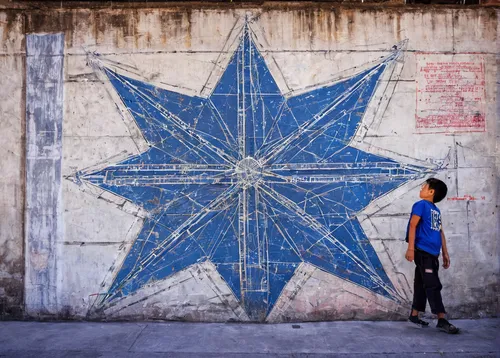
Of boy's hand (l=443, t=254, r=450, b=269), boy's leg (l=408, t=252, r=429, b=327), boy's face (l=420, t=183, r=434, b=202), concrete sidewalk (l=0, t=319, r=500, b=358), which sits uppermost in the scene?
boy's face (l=420, t=183, r=434, b=202)

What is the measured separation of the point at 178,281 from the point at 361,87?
2.90 meters

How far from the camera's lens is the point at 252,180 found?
16.1 feet

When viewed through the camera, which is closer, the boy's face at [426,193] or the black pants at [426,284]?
the black pants at [426,284]

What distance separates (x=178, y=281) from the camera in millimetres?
4867

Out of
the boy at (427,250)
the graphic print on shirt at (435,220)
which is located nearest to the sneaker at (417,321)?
the boy at (427,250)

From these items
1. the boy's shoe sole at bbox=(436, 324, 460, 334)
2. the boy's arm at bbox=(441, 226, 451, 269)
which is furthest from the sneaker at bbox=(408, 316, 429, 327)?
the boy's arm at bbox=(441, 226, 451, 269)

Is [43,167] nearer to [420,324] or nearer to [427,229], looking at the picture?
[427,229]

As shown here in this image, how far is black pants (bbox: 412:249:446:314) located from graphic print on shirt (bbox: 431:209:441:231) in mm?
274

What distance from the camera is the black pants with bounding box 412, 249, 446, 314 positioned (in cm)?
436

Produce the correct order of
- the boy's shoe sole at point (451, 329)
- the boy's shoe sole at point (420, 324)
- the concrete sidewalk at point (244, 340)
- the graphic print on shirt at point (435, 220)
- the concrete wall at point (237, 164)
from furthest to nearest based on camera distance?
→ the concrete wall at point (237, 164) < the boy's shoe sole at point (420, 324) < the graphic print on shirt at point (435, 220) < the boy's shoe sole at point (451, 329) < the concrete sidewalk at point (244, 340)

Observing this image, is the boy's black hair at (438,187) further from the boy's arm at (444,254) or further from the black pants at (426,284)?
the black pants at (426,284)

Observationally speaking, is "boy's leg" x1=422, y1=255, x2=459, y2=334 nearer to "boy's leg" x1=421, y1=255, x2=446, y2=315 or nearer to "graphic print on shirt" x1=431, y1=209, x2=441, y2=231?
"boy's leg" x1=421, y1=255, x2=446, y2=315

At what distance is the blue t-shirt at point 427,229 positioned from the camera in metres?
4.43

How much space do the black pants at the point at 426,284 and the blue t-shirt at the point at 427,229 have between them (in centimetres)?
7
